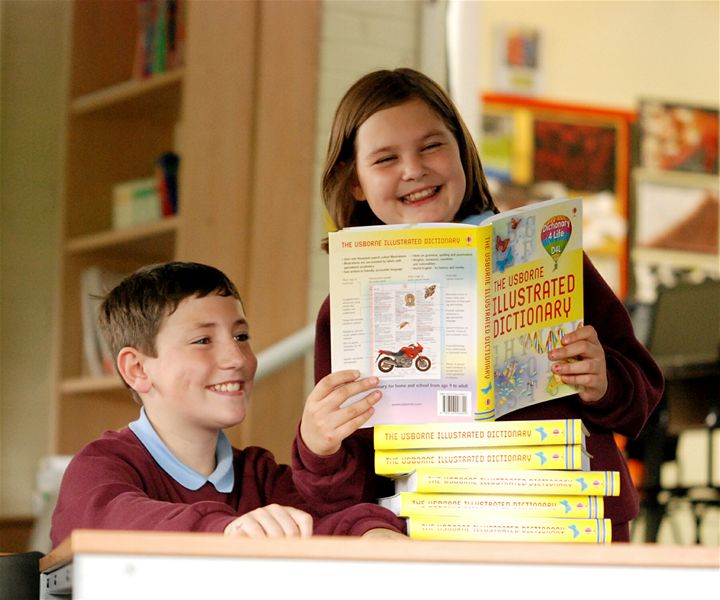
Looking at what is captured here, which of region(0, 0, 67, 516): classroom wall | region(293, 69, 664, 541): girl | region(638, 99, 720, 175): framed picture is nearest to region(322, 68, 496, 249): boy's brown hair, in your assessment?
region(293, 69, 664, 541): girl

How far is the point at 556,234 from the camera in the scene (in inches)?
55.6

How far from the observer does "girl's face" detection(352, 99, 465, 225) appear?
1.54m

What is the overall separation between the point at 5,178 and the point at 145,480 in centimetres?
308

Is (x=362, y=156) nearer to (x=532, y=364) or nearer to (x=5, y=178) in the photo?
(x=532, y=364)

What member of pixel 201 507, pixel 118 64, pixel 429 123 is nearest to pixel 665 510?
pixel 118 64

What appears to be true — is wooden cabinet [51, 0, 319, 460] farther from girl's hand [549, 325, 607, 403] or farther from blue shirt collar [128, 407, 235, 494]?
girl's hand [549, 325, 607, 403]

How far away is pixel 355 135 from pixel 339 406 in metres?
0.47

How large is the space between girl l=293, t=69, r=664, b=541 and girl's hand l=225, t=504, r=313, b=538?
0.22 m

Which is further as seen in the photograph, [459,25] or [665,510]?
[665,510]

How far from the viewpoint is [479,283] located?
1350 millimetres

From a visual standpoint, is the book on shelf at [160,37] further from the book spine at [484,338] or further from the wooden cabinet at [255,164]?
the book spine at [484,338]

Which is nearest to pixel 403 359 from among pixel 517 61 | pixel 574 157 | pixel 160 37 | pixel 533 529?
pixel 533 529

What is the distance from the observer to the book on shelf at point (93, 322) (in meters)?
3.79

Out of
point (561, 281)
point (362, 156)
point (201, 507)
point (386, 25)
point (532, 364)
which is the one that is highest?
point (386, 25)
